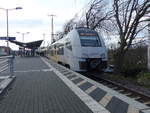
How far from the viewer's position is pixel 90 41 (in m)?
21.0

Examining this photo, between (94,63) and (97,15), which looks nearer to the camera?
(94,63)

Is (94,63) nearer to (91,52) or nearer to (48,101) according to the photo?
(91,52)

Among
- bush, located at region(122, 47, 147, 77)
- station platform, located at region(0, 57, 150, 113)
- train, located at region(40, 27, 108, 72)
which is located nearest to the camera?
station platform, located at region(0, 57, 150, 113)

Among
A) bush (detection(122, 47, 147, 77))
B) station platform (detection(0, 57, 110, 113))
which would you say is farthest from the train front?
bush (detection(122, 47, 147, 77))

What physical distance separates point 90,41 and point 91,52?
1.05 metres

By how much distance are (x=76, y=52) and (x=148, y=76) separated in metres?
5.27

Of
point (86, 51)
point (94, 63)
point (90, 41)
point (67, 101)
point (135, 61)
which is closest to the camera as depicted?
point (67, 101)

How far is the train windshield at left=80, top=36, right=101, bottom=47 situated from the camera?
67.8ft

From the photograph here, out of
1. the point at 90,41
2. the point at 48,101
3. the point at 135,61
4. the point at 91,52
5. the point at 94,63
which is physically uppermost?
the point at 90,41

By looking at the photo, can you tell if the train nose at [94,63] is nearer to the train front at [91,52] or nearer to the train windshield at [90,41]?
the train front at [91,52]

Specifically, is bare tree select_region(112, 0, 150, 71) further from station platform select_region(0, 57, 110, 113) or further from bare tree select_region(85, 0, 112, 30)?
station platform select_region(0, 57, 110, 113)

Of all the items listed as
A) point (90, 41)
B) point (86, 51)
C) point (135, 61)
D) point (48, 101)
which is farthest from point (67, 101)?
point (135, 61)

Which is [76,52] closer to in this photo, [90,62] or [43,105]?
[90,62]

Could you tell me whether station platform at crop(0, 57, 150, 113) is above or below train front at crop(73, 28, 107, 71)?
below
